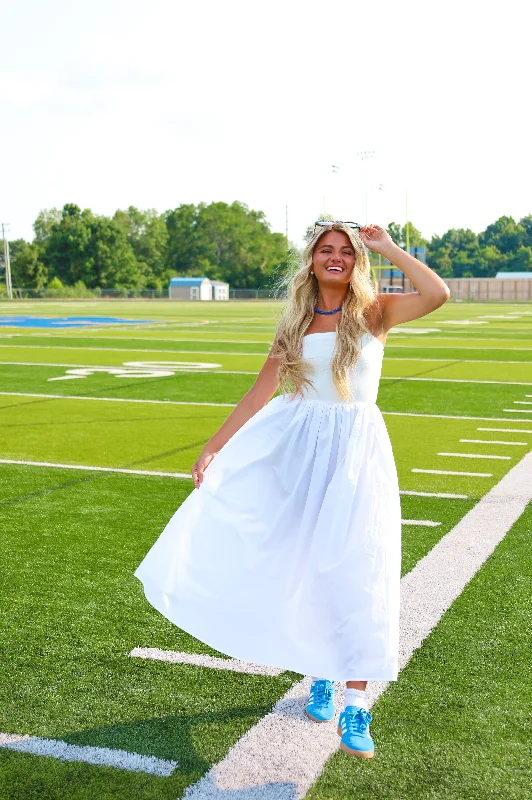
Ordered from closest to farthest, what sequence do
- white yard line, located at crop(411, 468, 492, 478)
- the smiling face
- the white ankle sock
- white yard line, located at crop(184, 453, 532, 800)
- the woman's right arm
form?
white yard line, located at crop(184, 453, 532, 800), the white ankle sock, the smiling face, the woman's right arm, white yard line, located at crop(411, 468, 492, 478)

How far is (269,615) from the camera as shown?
320 cm

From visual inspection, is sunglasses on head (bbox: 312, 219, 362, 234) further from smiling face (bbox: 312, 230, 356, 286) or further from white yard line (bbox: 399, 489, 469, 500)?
white yard line (bbox: 399, 489, 469, 500)

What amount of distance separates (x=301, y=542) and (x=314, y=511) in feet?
0.37

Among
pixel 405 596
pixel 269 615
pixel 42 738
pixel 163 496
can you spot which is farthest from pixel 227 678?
pixel 163 496

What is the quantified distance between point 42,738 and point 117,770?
328 millimetres

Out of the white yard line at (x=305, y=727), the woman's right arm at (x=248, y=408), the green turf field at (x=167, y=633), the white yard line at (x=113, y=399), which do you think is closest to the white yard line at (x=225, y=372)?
the green turf field at (x=167, y=633)

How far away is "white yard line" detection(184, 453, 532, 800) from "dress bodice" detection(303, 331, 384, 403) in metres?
1.07

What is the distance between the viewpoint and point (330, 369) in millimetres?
3318

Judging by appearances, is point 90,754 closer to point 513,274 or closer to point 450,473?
point 450,473

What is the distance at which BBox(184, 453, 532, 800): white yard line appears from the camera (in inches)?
111

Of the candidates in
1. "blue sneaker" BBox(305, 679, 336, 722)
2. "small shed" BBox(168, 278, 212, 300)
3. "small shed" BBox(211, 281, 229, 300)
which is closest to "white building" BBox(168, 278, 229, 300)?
"small shed" BBox(168, 278, 212, 300)

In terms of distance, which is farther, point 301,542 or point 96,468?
point 96,468

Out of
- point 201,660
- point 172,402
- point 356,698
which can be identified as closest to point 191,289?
point 172,402

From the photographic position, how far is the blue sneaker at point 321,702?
3248 mm
